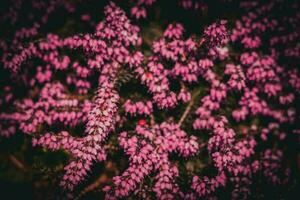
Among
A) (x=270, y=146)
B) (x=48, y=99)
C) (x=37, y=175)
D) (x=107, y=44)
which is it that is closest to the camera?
(x=107, y=44)

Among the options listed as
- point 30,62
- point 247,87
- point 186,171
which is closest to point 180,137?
→ point 186,171

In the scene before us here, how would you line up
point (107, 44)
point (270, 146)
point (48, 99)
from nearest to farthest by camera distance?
point (107, 44), point (48, 99), point (270, 146)

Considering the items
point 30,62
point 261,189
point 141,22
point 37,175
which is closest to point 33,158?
point 37,175

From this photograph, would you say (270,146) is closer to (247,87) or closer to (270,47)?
(247,87)

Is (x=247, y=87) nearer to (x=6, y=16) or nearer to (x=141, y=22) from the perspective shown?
(x=141, y=22)

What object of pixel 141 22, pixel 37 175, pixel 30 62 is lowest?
pixel 37 175

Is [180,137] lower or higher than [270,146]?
higher

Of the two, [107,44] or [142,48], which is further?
[142,48]
